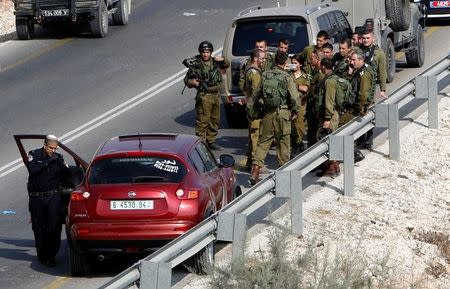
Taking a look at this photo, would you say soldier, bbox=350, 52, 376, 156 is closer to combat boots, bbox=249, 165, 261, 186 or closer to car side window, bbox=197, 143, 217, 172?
combat boots, bbox=249, 165, 261, 186

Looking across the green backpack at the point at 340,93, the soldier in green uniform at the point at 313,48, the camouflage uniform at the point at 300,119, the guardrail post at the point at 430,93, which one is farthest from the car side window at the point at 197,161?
the guardrail post at the point at 430,93

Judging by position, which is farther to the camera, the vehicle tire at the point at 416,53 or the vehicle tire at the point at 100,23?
the vehicle tire at the point at 100,23

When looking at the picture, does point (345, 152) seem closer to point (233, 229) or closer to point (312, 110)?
point (312, 110)

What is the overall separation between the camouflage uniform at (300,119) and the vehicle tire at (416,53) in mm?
8380

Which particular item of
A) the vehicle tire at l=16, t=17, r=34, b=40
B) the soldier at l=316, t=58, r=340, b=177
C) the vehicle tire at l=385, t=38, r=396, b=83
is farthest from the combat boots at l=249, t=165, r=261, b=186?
the vehicle tire at l=16, t=17, r=34, b=40

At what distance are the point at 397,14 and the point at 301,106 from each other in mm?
7783

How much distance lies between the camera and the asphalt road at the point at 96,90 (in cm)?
1602

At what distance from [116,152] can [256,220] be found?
1.87 meters

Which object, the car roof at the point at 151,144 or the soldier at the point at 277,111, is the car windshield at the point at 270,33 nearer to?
the soldier at the point at 277,111

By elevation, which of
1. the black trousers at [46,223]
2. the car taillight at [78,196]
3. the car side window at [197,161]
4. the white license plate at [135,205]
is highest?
the car side window at [197,161]

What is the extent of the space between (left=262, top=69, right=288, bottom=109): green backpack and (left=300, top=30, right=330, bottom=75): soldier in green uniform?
2259 mm

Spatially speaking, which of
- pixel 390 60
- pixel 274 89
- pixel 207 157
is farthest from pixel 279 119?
pixel 390 60

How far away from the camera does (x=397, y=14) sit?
26.0 m

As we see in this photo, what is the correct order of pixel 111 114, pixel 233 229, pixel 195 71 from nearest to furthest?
pixel 233 229, pixel 195 71, pixel 111 114
